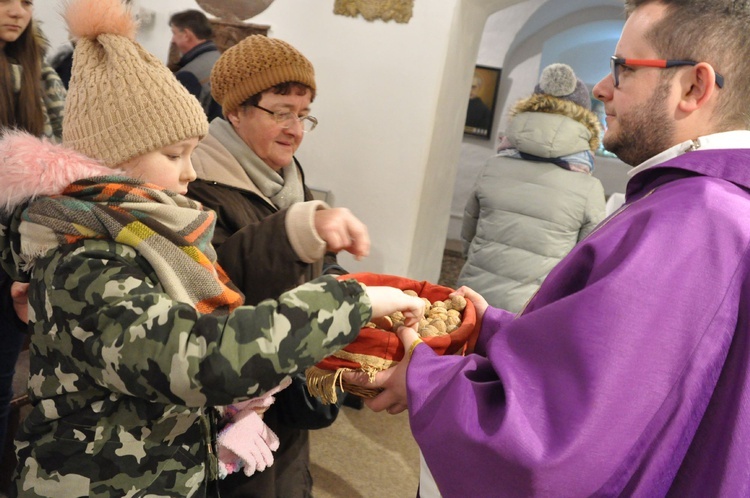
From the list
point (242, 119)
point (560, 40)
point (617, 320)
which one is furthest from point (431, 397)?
point (560, 40)

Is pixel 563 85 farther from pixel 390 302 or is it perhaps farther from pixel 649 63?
pixel 390 302

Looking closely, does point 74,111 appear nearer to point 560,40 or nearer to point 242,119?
point 242,119

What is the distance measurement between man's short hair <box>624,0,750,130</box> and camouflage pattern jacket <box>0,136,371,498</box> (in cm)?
76

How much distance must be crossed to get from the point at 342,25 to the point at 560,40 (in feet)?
21.7

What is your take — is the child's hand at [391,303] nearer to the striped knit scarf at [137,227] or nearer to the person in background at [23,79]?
the striped knit scarf at [137,227]

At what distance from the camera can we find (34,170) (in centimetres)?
118

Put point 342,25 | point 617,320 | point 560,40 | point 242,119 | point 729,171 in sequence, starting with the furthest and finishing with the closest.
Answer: point 560,40 < point 342,25 < point 242,119 < point 729,171 < point 617,320

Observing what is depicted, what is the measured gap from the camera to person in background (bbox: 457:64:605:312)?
3.28m

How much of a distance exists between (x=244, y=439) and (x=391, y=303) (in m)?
0.51

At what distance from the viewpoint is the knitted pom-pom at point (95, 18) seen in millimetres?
1261

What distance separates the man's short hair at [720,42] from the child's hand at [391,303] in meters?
0.65

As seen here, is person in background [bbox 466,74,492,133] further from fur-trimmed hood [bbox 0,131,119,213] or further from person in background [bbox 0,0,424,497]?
fur-trimmed hood [bbox 0,131,119,213]

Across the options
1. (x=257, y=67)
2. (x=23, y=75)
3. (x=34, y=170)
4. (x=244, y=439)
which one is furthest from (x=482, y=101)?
(x=34, y=170)

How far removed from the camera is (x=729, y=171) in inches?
45.5
